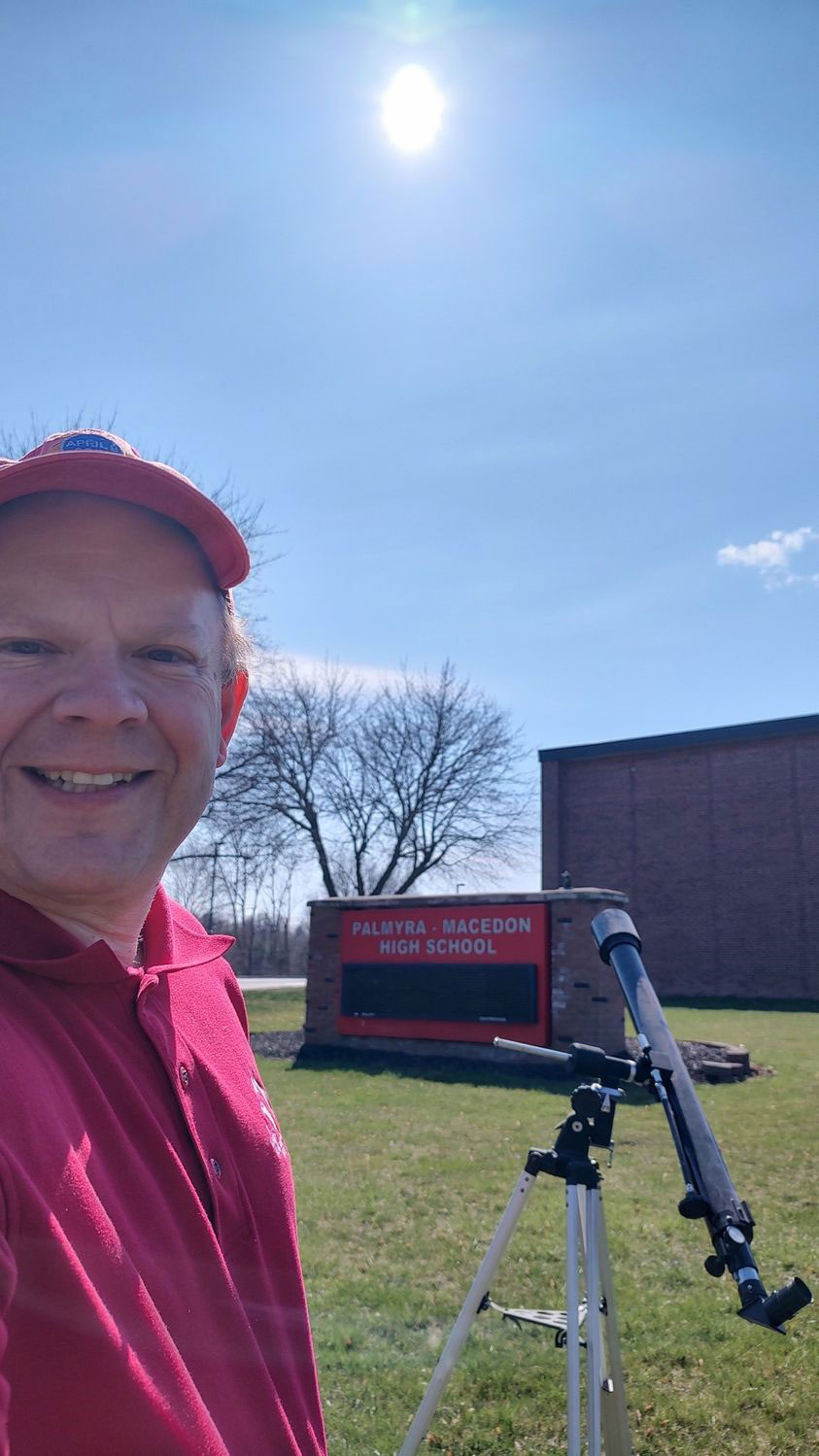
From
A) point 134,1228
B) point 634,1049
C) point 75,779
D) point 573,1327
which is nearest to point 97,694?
point 75,779

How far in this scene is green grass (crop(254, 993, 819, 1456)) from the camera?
13.3ft

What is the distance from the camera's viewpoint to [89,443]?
1.36m

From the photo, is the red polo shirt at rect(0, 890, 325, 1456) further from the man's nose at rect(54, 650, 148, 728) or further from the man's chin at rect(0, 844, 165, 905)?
the man's nose at rect(54, 650, 148, 728)

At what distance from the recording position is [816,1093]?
39.2 ft

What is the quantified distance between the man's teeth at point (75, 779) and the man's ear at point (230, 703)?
434mm

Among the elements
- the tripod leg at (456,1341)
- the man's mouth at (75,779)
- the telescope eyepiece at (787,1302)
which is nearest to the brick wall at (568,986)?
the tripod leg at (456,1341)

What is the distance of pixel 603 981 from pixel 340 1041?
4.78 m

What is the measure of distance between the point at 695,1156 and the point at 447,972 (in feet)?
40.5

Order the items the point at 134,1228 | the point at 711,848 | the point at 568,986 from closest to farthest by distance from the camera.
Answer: the point at 134,1228 → the point at 568,986 → the point at 711,848

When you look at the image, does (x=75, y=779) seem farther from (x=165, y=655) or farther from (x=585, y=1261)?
(x=585, y=1261)

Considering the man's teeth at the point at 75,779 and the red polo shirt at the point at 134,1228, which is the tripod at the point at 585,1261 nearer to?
the red polo shirt at the point at 134,1228

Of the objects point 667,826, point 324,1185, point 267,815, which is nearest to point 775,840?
point 667,826

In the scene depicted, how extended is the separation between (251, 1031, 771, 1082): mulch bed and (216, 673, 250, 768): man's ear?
1136 centimetres

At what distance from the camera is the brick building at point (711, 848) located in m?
30.5
